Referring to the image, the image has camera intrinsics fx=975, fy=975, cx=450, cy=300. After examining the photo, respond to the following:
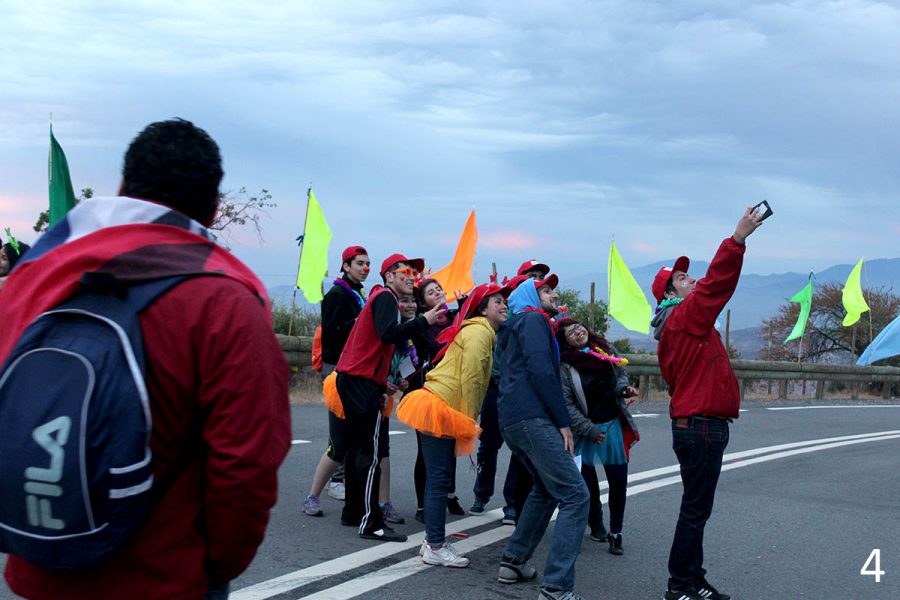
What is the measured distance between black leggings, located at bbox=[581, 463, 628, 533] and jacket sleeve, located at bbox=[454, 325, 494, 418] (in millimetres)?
1109

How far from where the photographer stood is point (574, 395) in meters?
6.93

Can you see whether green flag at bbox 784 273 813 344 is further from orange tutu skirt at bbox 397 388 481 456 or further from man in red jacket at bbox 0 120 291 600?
man in red jacket at bbox 0 120 291 600

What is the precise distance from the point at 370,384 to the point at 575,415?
57.8 inches

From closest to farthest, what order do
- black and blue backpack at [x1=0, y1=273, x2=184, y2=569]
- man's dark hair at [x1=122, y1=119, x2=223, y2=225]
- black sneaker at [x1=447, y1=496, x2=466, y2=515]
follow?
black and blue backpack at [x1=0, y1=273, x2=184, y2=569]
man's dark hair at [x1=122, y1=119, x2=223, y2=225]
black sneaker at [x1=447, y1=496, x2=466, y2=515]

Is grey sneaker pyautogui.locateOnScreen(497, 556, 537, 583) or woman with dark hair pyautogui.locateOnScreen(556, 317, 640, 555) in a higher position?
woman with dark hair pyautogui.locateOnScreen(556, 317, 640, 555)

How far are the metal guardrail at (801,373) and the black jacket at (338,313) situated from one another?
1172 centimetres

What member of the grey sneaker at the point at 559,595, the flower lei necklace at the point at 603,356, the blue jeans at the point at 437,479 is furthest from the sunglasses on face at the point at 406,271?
the grey sneaker at the point at 559,595

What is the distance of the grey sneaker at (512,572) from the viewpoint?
6.01 m

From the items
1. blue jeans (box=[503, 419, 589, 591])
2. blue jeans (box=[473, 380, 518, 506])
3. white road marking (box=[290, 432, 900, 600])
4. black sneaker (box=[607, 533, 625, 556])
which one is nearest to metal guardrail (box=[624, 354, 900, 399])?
white road marking (box=[290, 432, 900, 600])

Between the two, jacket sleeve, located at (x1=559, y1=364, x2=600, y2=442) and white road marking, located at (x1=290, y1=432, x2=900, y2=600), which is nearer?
white road marking, located at (x1=290, y1=432, x2=900, y2=600)

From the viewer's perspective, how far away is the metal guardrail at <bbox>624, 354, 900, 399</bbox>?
70.3 feet

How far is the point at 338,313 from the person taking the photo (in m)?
8.01

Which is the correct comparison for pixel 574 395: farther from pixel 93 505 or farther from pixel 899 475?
pixel 899 475

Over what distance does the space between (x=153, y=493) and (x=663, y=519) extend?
6381mm
